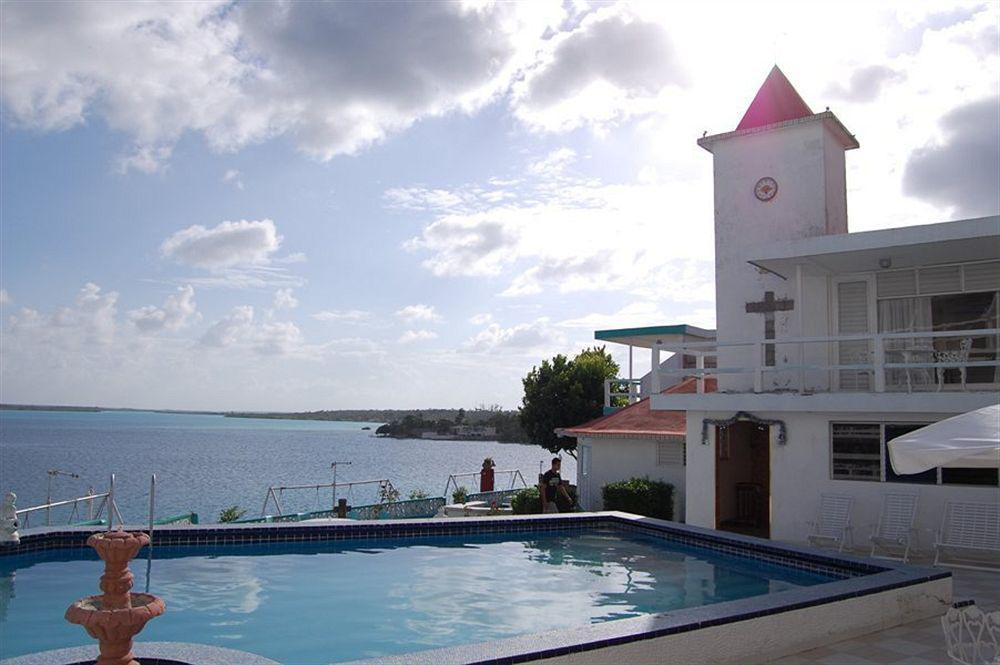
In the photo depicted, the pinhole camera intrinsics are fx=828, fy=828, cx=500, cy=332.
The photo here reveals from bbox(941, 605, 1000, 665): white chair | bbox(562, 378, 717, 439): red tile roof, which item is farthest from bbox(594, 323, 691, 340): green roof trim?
bbox(941, 605, 1000, 665): white chair

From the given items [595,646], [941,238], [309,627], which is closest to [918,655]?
[595,646]

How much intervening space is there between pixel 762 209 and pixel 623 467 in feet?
22.5

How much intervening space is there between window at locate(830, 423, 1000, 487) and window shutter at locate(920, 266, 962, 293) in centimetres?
253

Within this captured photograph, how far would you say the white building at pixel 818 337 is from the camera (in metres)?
13.1

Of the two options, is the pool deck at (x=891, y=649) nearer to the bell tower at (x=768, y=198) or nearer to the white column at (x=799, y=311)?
the white column at (x=799, y=311)

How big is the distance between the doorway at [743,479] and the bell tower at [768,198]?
1535 millimetres

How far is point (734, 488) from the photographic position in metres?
17.2

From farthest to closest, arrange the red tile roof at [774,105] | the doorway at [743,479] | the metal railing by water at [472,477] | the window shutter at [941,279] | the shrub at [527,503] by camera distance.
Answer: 1. the metal railing by water at [472,477]
2. the shrub at [527,503]
3. the red tile roof at [774,105]
4. the doorway at [743,479]
5. the window shutter at [941,279]

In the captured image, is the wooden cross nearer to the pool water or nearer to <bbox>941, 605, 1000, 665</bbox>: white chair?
the pool water

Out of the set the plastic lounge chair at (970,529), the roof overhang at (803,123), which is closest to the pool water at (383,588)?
the plastic lounge chair at (970,529)

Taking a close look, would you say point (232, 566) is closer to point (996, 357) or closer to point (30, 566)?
point (30, 566)

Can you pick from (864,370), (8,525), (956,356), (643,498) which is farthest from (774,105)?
(8,525)

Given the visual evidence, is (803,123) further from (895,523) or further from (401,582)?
(401,582)

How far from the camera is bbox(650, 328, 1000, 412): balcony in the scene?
12688 millimetres
